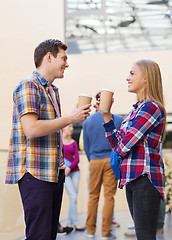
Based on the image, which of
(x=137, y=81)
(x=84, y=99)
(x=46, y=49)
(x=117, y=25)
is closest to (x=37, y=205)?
(x=84, y=99)

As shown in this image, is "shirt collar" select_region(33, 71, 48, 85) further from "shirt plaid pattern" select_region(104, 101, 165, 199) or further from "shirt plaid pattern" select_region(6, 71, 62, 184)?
"shirt plaid pattern" select_region(104, 101, 165, 199)

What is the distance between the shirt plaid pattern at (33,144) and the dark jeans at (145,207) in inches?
18.7

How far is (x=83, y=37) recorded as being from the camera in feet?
28.0

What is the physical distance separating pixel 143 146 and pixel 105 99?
349 mm

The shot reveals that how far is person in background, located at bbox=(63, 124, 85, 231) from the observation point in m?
5.33

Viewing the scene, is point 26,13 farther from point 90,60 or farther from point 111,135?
point 111,135

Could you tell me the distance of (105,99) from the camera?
2264 millimetres

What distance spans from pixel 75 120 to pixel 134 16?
6.80 meters

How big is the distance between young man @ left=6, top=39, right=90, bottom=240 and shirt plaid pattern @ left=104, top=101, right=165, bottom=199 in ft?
1.19

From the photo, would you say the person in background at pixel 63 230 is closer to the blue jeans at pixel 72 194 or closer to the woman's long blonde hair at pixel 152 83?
the blue jeans at pixel 72 194

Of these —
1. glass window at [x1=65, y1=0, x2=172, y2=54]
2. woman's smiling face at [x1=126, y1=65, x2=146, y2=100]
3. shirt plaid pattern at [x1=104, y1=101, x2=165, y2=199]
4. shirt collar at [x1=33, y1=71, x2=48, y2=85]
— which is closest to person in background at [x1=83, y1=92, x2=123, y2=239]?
woman's smiling face at [x1=126, y1=65, x2=146, y2=100]

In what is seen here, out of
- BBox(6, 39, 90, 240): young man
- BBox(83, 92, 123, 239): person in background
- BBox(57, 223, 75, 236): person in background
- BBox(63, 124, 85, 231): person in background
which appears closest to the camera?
BBox(6, 39, 90, 240): young man

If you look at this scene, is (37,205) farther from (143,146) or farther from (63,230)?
(63,230)

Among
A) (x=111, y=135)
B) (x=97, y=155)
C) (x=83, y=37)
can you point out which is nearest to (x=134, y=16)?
(x=83, y=37)
